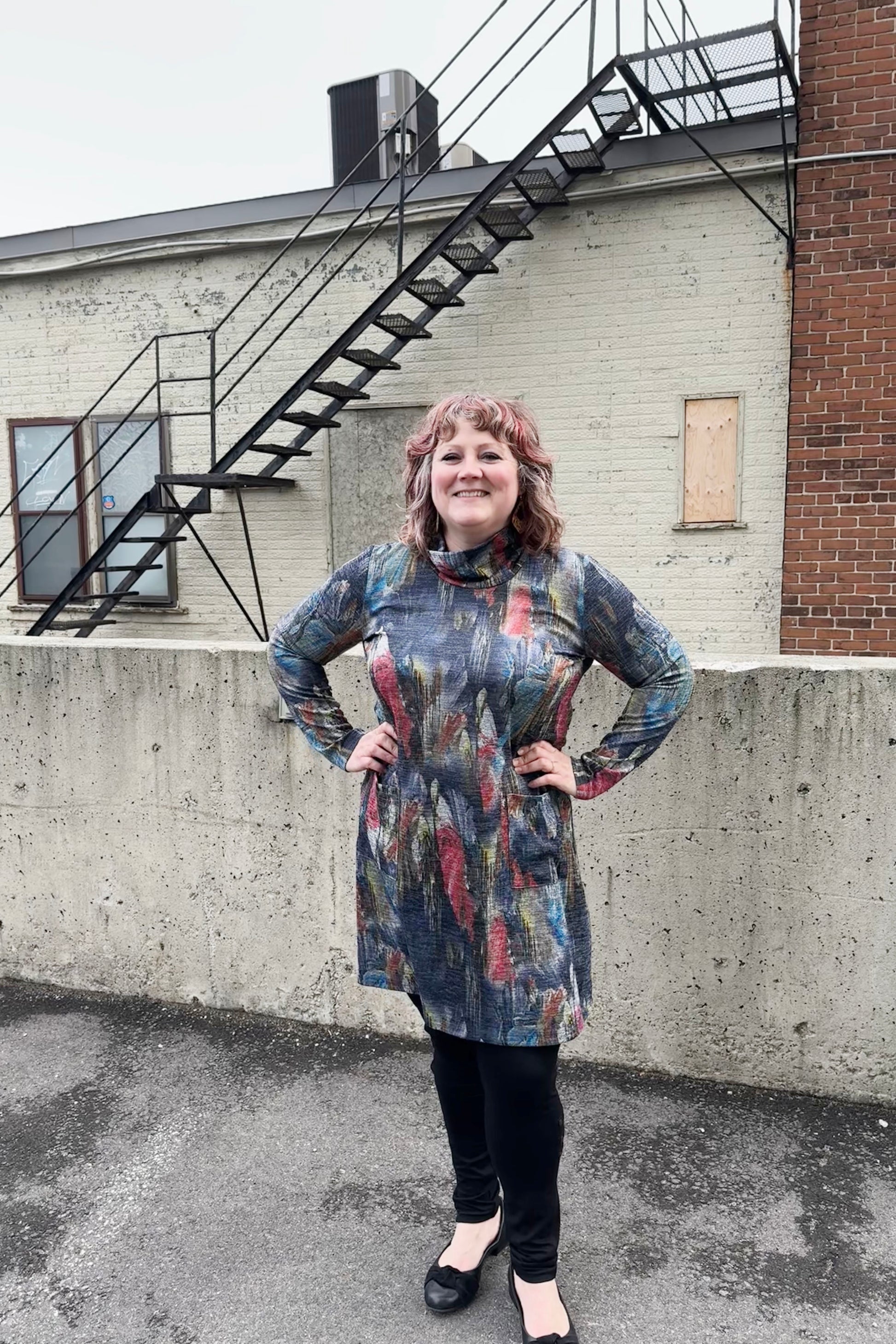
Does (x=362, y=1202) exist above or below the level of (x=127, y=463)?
below

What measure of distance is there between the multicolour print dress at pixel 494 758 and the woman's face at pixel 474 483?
0.18 ft

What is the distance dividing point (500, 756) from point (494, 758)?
0.01 m

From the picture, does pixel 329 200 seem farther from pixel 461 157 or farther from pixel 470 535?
pixel 470 535

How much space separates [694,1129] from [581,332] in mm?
6840

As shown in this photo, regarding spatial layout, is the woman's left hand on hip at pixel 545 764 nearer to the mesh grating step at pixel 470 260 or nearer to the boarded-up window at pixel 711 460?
the boarded-up window at pixel 711 460

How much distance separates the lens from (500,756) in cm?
202

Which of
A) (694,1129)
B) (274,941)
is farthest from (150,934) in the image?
(694,1129)

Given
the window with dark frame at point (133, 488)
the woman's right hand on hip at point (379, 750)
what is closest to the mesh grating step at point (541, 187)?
the window with dark frame at point (133, 488)

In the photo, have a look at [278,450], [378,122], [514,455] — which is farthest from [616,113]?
[514,455]

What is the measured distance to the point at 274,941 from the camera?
363 centimetres

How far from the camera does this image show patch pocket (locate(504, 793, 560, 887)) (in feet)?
6.69

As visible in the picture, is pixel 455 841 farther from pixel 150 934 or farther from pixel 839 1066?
pixel 150 934

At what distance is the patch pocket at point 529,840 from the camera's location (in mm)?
2039

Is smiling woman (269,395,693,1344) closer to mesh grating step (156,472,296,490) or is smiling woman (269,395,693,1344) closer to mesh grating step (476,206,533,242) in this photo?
mesh grating step (156,472,296,490)
